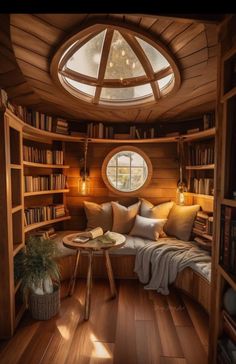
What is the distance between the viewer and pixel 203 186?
2746 mm

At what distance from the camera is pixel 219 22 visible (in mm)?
1059

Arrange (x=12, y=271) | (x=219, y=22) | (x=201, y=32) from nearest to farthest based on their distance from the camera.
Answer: (x=219, y=22) → (x=201, y=32) → (x=12, y=271)

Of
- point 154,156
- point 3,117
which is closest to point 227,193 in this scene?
point 3,117

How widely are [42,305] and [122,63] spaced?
2.58 m

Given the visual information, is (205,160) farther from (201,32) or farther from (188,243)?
(201,32)

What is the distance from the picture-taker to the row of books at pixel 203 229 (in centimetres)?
255

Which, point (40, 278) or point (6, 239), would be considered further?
→ point (40, 278)

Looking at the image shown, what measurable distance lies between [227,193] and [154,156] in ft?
7.32

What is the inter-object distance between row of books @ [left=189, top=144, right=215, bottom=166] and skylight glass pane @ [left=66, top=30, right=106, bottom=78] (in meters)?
1.67

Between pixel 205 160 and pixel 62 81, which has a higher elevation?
pixel 62 81

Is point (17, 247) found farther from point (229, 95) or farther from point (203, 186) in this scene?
point (203, 186)

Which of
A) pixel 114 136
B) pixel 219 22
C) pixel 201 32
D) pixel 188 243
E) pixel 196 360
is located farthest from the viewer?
pixel 114 136

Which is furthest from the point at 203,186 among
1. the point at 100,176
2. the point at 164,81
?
the point at 100,176

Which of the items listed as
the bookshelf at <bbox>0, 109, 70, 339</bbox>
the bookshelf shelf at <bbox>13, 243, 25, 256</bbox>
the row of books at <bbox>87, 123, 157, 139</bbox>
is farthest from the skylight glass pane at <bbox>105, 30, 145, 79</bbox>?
the bookshelf shelf at <bbox>13, 243, 25, 256</bbox>
